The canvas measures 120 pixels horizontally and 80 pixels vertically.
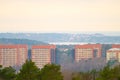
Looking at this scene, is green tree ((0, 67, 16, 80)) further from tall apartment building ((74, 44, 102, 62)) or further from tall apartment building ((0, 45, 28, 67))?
tall apartment building ((0, 45, 28, 67))

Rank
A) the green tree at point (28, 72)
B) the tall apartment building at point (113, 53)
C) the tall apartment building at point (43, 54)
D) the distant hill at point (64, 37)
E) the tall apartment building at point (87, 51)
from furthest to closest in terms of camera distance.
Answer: the distant hill at point (64, 37) → the tall apartment building at point (43, 54) → the tall apartment building at point (87, 51) → the tall apartment building at point (113, 53) → the green tree at point (28, 72)

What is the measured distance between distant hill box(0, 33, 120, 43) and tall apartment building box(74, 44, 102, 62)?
34803mm

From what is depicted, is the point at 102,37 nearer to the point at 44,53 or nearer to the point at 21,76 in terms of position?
the point at 44,53

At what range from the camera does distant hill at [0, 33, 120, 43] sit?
486 ft

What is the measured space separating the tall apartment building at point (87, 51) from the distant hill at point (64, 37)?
34803 millimetres

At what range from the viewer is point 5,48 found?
4358 inches

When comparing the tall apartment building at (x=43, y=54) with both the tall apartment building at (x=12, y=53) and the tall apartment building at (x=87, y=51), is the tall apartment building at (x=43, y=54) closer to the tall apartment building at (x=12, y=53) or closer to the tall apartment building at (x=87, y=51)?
the tall apartment building at (x=12, y=53)

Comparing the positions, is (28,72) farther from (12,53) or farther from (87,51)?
(12,53)

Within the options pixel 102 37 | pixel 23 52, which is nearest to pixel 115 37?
pixel 102 37

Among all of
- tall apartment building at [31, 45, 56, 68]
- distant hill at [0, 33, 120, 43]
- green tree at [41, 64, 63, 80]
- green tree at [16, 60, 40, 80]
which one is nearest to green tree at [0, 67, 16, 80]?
green tree at [16, 60, 40, 80]

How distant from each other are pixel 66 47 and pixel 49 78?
98.6 m

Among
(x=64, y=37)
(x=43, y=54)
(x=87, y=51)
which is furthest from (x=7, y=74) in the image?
(x=64, y=37)

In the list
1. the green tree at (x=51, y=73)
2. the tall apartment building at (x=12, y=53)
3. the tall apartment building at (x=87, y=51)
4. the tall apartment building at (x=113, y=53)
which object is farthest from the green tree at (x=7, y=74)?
the tall apartment building at (x=12, y=53)

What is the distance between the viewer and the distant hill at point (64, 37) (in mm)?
148125
